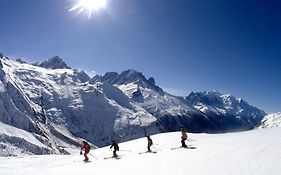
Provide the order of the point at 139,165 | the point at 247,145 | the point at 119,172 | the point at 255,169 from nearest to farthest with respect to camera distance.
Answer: the point at 255,169 → the point at 119,172 → the point at 139,165 → the point at 247,145

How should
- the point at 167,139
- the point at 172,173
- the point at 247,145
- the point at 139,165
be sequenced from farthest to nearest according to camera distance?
the point at 167,139, the point at 247,145, the point at 139,165, the point at 172,173

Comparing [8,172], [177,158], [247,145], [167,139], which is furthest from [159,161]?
[167,139]

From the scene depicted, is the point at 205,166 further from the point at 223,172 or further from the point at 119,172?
the point at 119,172

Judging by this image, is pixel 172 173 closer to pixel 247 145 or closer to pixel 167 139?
pixel 247 145

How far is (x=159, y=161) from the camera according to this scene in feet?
105

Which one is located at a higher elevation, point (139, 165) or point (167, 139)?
point (167, 139)

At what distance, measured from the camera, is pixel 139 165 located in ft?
102

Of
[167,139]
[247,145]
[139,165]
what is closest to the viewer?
[139,165]

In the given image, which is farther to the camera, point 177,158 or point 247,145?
point 247,145

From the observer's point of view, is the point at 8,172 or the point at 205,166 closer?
the point at 205,166

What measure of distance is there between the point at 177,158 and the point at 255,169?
9572 mm

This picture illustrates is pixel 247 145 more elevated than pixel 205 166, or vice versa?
pixel 247 145

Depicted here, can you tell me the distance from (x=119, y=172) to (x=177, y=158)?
21.6ft

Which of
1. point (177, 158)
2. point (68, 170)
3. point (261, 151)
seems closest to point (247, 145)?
point (261, 151)
